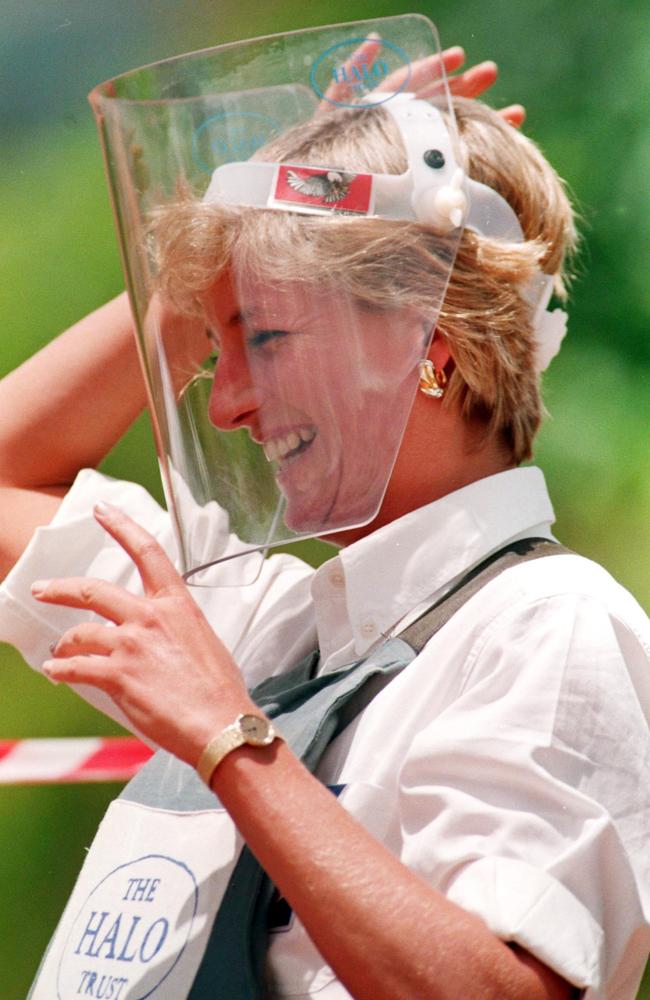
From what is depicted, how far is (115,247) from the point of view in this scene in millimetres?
1918

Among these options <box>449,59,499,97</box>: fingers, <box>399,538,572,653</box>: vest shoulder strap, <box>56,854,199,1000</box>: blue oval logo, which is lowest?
<box>56,854,199,1000</box>: blue oval logo

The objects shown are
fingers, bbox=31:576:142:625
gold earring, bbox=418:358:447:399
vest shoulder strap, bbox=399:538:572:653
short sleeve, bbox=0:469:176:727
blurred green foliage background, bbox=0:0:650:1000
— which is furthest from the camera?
blurred green foliage background, bbox=0:0:650:1000

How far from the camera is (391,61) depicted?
122cm

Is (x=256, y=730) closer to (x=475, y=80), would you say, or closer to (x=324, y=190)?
(x=324, y=190)

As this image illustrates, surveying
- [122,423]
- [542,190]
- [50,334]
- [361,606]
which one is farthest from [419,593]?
[50,334]

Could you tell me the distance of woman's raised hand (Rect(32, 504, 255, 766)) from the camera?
0.91 meters

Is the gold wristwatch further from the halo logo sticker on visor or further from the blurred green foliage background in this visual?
the blurred green foliage background

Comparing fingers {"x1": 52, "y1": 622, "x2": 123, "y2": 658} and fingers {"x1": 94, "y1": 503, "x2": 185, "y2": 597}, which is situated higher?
fingers {"x1": 94, "y1": 503, "x2": 185, "y2": 597}

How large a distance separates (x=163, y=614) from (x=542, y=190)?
0.66m

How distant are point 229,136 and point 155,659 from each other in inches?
22.5

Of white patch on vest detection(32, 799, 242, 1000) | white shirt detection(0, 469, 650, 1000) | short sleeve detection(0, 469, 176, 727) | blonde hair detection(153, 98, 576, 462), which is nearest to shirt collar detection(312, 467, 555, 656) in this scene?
white shirt detection(0, 469, 650, 1000)

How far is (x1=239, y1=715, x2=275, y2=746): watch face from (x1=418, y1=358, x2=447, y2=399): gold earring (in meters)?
0.46

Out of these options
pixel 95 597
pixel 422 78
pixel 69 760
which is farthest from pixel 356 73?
pixel 69 760

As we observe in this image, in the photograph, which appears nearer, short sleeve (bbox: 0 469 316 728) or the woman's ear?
the woman's ear
